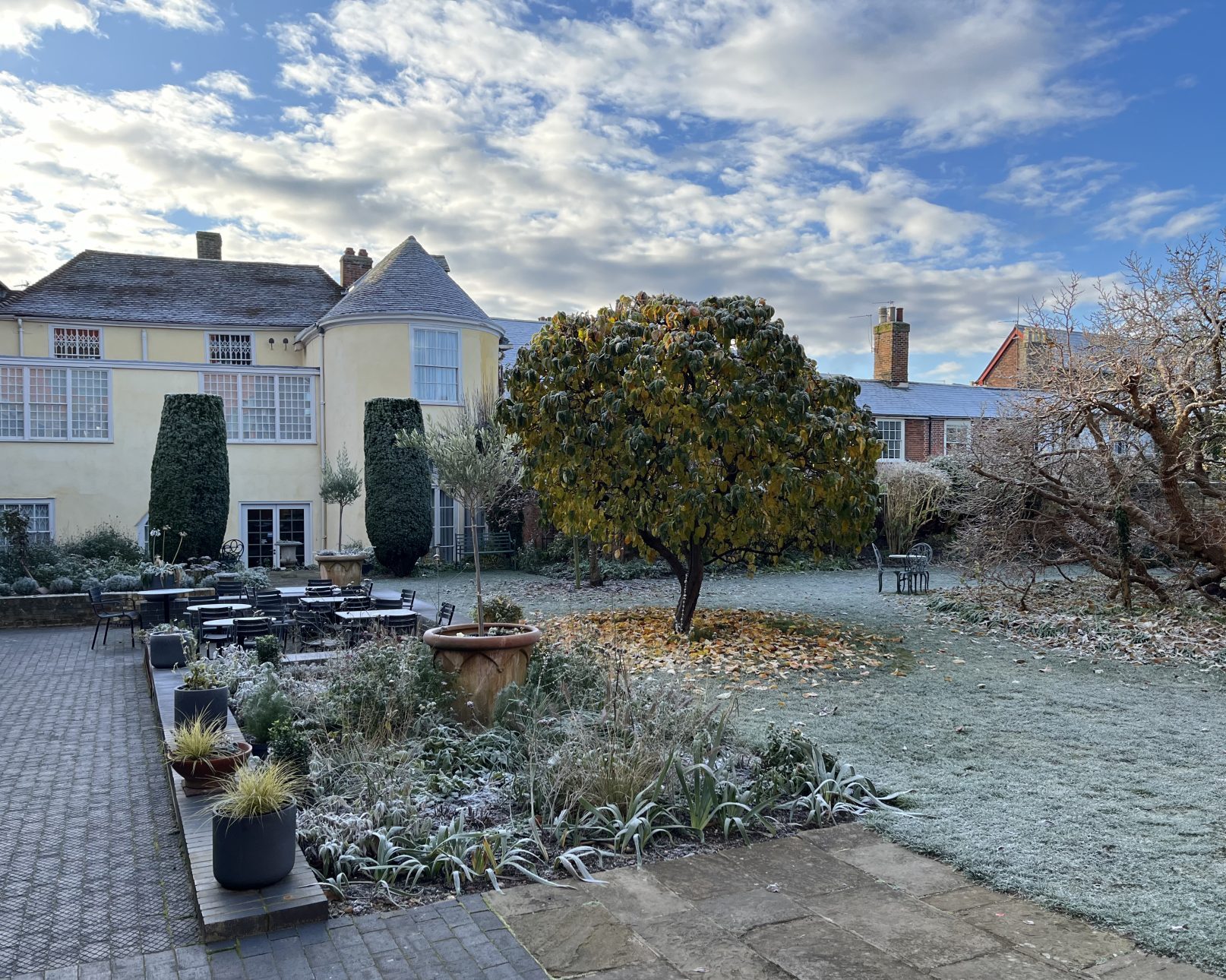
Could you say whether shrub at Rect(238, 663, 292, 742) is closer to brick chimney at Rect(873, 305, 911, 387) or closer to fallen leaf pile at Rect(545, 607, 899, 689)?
fallen leaf pile at Rect(545, 607, 899, 689)

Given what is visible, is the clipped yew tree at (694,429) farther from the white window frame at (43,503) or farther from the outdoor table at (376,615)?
the white window frame at (43,503)

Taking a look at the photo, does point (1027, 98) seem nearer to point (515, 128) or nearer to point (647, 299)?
point (647, 299)

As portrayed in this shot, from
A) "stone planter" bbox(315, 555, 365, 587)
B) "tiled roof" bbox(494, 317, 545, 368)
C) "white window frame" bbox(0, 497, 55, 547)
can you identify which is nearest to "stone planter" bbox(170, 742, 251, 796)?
"stone planter" bbox(315, 555, 365, 587)

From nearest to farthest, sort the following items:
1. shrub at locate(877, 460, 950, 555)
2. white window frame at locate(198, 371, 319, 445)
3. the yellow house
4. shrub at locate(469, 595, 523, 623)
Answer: shrub at locate(469, 595, 523, 623)
the yellow house
white window frame at locate(198, 371, 319, 445)
shrub at locate(877, 460, 950, 555)

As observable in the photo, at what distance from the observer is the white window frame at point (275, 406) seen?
2302cm

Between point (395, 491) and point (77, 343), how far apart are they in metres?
11.3

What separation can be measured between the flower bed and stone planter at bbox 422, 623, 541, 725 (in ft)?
0.46

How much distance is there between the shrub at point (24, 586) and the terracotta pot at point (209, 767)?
12116mm

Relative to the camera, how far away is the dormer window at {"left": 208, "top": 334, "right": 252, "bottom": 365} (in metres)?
26.0

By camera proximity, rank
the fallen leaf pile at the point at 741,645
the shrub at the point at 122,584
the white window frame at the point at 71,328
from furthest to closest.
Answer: the white window frame at the point at 71,328, the shrub at the point at 122,584, the fallen leaf pile at the point at 741,645

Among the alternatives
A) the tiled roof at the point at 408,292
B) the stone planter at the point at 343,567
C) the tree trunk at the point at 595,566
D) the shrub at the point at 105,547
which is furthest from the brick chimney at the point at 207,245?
the tree trunk at the point at 595,566

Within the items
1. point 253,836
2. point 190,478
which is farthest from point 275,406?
point 253,836

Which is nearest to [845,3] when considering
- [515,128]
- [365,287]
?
[515,128]

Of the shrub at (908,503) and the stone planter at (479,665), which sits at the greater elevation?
the shrub at (908,503)
